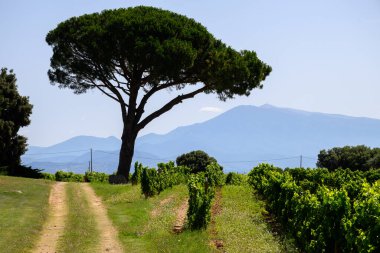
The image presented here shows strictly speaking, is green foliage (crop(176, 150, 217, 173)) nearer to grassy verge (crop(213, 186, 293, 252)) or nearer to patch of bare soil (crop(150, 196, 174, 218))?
patch of bare soil (crop(150, 196, 174, 218))

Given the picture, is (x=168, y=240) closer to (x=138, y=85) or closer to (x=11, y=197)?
(x=11, y=197)

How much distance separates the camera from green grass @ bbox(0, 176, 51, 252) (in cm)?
1853

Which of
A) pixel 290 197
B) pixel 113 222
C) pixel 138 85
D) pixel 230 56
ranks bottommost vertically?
pixel 113 222

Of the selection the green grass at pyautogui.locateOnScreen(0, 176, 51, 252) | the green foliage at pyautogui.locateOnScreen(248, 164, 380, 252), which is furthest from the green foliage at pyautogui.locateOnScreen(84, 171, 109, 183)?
the green foliage at pyautogui.locateOnScreen(248, 164, 380, 252)

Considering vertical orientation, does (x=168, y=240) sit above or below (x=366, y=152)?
below

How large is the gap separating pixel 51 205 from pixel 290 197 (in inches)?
693

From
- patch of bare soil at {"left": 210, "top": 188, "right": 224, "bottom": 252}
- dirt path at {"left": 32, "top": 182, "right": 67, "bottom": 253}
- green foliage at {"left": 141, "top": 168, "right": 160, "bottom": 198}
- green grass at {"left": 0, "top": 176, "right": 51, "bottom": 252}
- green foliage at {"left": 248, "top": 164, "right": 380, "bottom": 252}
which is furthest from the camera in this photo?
green foliage at {"left": 141, "top": 168, "right": 160, "bottom": 198}

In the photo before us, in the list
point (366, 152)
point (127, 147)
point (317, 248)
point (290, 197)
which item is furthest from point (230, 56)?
point (366, 152)

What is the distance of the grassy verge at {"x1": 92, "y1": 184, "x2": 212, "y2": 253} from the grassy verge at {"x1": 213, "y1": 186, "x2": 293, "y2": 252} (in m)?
1.10

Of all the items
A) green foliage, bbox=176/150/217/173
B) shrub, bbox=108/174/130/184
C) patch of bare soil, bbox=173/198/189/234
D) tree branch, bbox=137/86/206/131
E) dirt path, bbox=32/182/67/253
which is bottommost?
dirt path, bbox=32/182/67/253

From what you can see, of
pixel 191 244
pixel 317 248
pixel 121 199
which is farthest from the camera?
pixel 121 199

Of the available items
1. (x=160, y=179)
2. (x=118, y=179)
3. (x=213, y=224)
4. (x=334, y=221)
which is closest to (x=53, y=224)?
(x=213, y=224)

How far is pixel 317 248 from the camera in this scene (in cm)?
1422

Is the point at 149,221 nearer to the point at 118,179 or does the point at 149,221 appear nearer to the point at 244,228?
the point at 244,228
